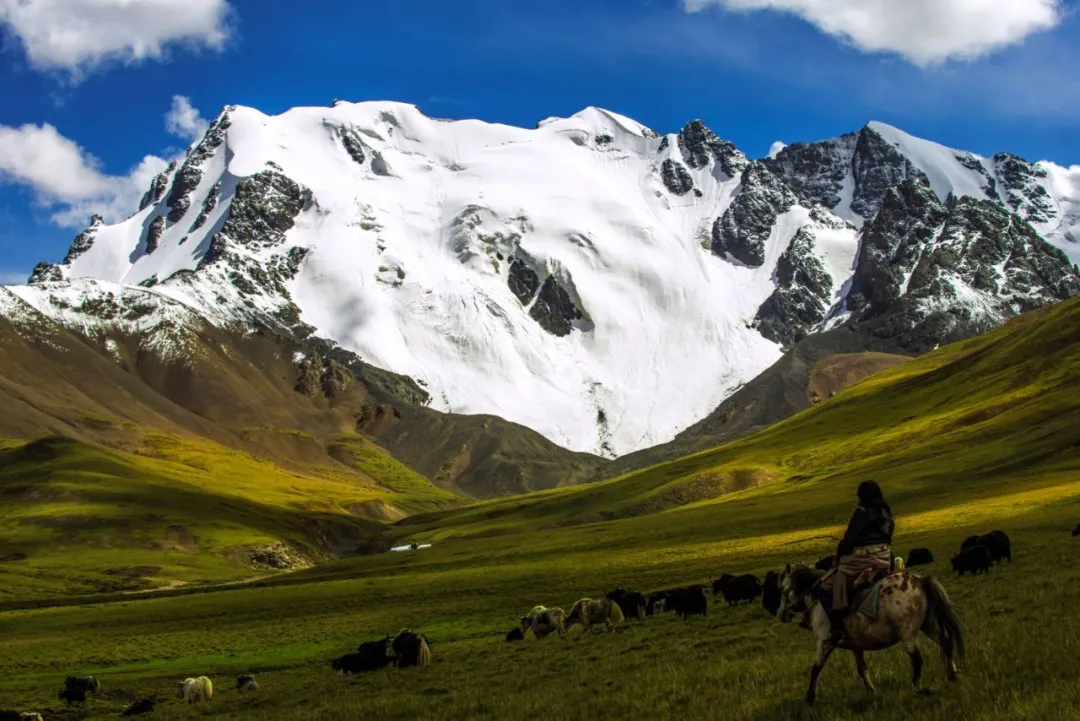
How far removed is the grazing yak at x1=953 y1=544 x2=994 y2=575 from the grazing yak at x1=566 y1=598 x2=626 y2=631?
1410 cm

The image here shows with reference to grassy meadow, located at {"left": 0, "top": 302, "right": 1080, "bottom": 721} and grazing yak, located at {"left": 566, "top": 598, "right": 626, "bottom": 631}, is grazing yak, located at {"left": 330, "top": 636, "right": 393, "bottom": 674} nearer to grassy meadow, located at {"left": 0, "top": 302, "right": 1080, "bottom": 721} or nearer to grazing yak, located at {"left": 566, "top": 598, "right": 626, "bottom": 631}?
grassy meadow, located at {"left": 0, "top": 302, "right": 1080, "bottom": 721}

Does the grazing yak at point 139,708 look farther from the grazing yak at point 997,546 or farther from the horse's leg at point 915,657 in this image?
the grazing yak at point 997,546

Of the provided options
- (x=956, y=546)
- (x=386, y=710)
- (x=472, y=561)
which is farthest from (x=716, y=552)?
(x=386, y=710)

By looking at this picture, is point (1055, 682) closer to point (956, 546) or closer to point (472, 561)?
point (956, 546)

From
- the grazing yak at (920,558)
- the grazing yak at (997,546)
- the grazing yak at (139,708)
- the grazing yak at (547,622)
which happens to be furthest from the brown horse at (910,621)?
the grazing yak at (139,708)

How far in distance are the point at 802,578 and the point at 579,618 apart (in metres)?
24.0

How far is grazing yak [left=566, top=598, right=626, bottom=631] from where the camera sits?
41875 mm

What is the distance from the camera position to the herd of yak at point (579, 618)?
128 ft

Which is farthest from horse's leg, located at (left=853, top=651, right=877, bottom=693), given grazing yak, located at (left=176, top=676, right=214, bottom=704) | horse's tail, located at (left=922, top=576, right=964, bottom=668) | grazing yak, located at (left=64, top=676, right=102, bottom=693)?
grazing yak, located at (left=64, top=676, right=102, bottom=693)

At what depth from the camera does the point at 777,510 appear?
101 meters

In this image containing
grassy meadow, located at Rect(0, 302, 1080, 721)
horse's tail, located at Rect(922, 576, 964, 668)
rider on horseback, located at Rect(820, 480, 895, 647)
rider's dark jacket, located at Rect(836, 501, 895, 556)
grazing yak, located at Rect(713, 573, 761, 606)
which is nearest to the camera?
horse's tail, located at Rect(922, 576, 964, 668)

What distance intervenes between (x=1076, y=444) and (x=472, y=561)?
203 feet

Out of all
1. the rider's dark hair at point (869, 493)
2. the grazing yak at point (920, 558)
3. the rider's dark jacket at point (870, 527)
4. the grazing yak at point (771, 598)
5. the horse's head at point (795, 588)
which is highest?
the rider's dark hair at point (869, 493)

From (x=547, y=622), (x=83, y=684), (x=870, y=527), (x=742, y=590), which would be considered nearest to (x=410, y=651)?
(x=547, y=622)
